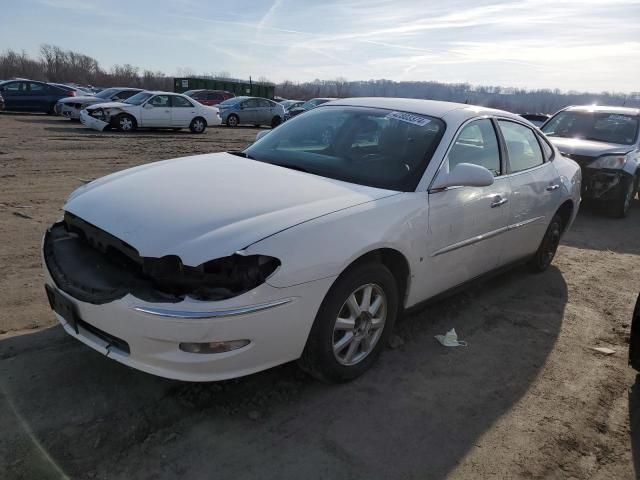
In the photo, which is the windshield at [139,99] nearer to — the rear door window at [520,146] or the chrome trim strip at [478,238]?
the rear door window at [520,146]

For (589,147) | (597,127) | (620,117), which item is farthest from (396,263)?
(620,117)

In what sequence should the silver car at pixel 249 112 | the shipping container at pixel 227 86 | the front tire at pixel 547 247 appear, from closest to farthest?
1. the front tire at pixel 547 247
2. the silver car at pixel 249 112
3. the shipping container at pixel 227 86

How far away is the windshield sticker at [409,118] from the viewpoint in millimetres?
3801

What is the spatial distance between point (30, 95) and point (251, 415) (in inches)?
952

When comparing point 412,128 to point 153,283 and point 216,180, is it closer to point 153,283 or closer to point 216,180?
point 216,180

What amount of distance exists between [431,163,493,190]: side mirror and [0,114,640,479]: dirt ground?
1168 millimetres

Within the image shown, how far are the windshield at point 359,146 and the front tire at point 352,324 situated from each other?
0.67m

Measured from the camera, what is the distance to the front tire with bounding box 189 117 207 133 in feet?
61.6

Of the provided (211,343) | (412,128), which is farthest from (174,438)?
(412,128)

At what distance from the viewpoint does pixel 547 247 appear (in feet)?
17.1

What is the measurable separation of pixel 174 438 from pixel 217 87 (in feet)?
169

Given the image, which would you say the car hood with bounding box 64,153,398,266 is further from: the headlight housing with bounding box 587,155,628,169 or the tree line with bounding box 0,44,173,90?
the tree line with bounding box 0,44,173,90

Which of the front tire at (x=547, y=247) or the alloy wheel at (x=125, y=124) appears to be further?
the alloy wheel at (x=125, y=124)

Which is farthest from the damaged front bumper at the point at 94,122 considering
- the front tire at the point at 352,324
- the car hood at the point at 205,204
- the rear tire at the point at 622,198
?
the front tire at the point at 352,324
